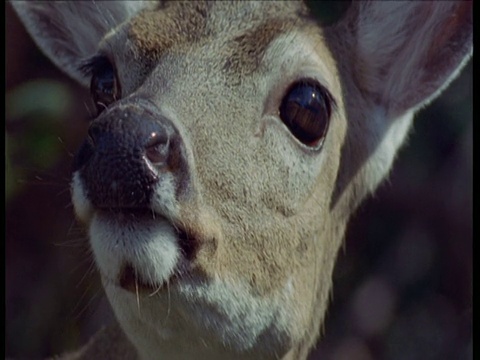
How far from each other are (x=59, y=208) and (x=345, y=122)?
246cm

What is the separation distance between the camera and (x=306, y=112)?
3.84 metres

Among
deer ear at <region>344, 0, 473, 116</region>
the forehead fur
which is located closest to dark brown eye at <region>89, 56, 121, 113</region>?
the forehead fur

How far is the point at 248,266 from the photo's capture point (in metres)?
3.52

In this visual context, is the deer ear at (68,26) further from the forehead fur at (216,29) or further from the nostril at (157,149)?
the nostril at (157,149)

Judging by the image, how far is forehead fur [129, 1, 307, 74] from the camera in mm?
3721

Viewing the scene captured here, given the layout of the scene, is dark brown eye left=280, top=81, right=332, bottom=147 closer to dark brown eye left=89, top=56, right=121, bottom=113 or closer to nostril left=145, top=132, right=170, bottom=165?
dark brown eye left=89, top=56, right=121, bottom=113

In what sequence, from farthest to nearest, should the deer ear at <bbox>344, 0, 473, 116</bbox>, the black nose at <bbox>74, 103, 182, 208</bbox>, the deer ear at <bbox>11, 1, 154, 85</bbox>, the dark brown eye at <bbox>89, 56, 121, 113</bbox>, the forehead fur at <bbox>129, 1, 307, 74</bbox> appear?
the deer ear at <bbox>11, 1, 154, 85</bbox> → the deer ear at <bbox>344, 0, 473, 116</bbox> → the dark brown eye at <bbox>89, 56, 121, 113</bbox> → the forehead fur at <bbox>129, 1, 307, 74</bbox> → the black nose at <bbox>74, 103, 182, 208</bbox>

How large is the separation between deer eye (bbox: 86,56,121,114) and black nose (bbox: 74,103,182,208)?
0.63 meters

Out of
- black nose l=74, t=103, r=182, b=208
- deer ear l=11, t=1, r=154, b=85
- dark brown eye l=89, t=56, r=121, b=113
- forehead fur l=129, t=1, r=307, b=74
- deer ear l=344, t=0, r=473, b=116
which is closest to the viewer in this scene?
black nose l=74, t=103, r=182, b=208

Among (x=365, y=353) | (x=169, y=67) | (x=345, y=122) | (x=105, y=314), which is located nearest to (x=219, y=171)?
(x=169, y=67)

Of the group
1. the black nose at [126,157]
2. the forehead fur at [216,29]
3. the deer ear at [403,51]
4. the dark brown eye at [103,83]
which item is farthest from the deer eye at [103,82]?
the deer ear at [403,51]

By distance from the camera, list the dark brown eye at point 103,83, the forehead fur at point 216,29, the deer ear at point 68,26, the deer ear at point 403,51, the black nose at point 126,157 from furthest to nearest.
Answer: the deer ear at point 68,26
the deer ear at point 403,51
the dark brown eye at point 103,83
the forehead fur at point 216,29
the black nose at point 126,157

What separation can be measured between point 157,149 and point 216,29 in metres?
0.75

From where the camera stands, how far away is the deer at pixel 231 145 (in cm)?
320
